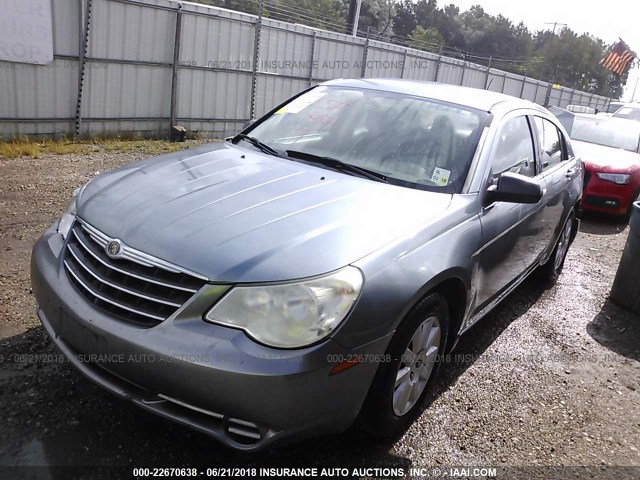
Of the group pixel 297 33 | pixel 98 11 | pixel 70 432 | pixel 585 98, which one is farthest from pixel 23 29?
pixel 585 98

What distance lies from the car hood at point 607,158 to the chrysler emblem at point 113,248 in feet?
24.9

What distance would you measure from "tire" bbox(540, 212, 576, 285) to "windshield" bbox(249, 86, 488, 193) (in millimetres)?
2191

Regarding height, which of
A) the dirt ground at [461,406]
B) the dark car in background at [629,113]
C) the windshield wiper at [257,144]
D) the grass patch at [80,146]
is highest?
the dark car in background at [629,113]

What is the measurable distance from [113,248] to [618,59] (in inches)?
1384

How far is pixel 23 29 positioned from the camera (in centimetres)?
835

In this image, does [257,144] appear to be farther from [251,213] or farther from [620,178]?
[620,178]

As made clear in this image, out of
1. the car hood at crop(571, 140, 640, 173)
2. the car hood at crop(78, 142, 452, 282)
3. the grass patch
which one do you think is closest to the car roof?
the car hood at crop(78, 142, 452, 282)

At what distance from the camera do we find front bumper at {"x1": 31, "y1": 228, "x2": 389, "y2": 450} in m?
2.02

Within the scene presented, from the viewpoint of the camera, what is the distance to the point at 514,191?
10.1ft

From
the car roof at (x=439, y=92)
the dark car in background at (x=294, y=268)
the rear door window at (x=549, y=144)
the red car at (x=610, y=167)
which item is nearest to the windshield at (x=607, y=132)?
the red car at (x=610, y=167)

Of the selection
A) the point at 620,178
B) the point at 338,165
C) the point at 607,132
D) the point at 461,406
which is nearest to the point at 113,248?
the point at 338,165

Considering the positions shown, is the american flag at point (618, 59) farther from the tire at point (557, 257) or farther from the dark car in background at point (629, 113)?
the tire at point (557, 257)

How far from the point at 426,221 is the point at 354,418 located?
98 cm

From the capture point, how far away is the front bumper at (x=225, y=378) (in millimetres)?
2021
